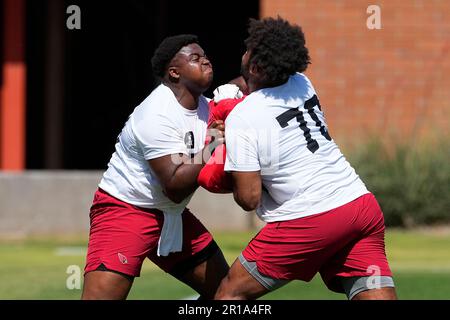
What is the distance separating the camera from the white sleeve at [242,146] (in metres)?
5.89

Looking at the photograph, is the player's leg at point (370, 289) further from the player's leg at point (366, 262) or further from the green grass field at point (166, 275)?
the green grass field at point (166, 275)

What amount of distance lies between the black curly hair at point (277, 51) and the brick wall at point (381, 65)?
9717 mm

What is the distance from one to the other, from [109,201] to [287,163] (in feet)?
4.54

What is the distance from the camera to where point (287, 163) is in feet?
19.7

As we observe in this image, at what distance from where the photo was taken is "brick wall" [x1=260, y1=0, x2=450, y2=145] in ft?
52.1

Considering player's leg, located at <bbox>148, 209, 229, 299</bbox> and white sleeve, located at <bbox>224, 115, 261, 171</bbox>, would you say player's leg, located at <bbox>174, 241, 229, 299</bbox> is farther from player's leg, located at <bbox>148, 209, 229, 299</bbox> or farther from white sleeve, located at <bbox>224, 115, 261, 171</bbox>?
white sleeve, located at <bbox>224, 115, 261, 171</bbox>

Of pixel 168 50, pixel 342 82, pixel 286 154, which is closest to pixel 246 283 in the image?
pixel 286 154

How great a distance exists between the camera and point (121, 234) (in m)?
6.74

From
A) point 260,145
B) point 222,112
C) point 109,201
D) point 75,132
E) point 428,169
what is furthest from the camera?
point 75,132

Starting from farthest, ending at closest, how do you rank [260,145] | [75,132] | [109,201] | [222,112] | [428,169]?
1. [75,132]
2. [428,169]
3. [109,201]
4. [222,112]
5. [260,145]

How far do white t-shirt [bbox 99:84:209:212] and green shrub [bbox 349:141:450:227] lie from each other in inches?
337

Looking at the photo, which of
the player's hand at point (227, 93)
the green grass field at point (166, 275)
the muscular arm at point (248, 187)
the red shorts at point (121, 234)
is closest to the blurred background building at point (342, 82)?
the green grass field at point (166, 275)
